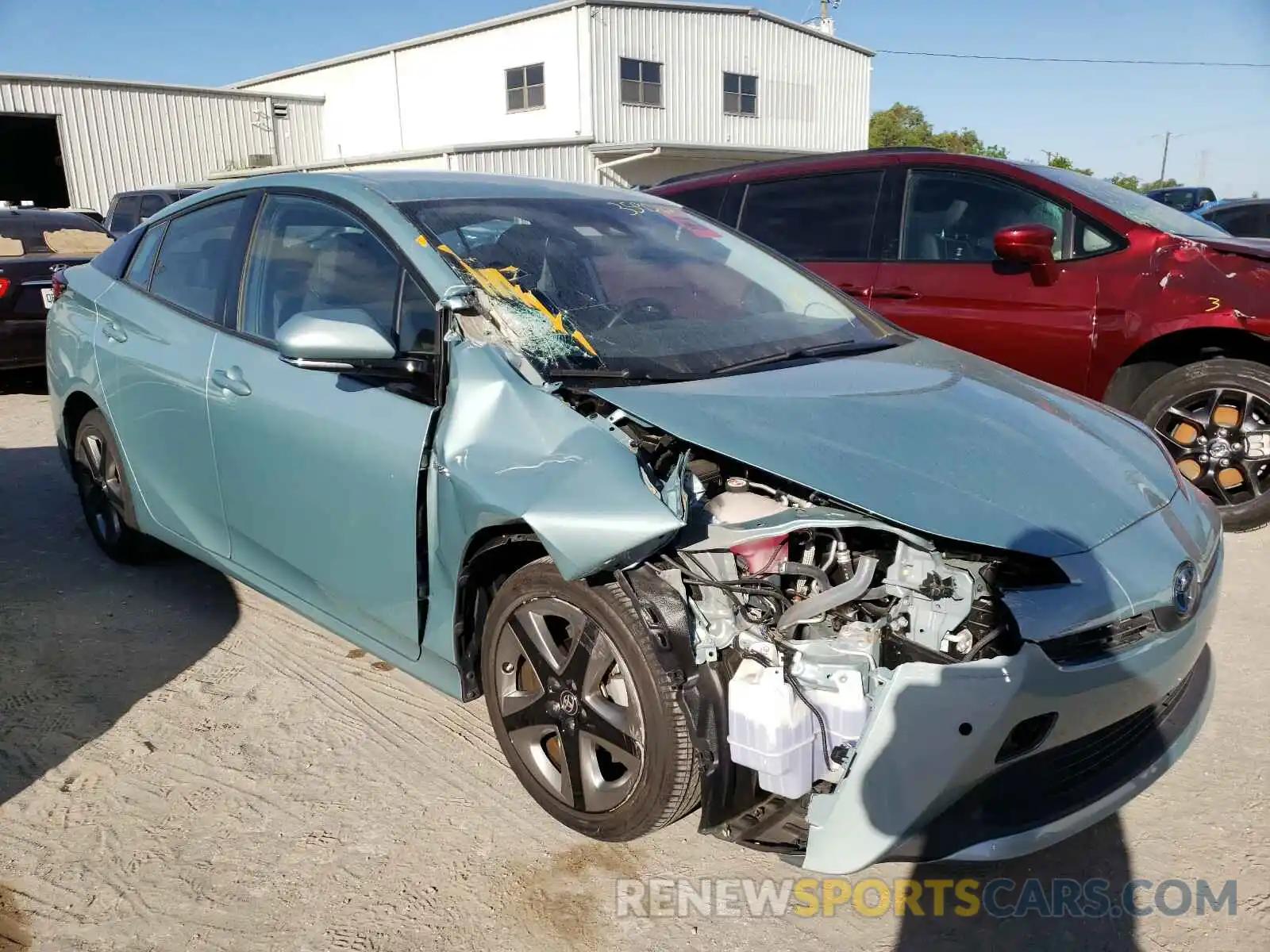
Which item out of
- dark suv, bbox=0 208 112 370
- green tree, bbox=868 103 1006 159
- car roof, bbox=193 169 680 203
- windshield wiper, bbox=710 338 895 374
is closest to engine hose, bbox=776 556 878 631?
windshield wiper, bbox=710 338 895 374

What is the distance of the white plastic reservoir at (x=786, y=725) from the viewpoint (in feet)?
6.74

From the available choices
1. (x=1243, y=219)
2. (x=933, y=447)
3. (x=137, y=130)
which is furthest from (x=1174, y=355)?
(x=137, y=130)

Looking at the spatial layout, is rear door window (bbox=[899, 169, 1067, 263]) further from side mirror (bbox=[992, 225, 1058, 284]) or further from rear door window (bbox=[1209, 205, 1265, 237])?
rear door window (bbox=[1209, 205, 1265, 237])

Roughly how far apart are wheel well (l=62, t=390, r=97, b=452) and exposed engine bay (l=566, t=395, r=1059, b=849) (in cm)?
303

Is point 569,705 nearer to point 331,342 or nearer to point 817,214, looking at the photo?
point 331,342

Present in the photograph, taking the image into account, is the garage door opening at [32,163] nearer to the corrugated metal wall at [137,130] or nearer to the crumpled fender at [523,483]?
the corrugated metal wall at [137,130]

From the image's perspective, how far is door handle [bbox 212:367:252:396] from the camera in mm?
3104

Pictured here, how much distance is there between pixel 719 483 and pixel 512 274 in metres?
0.87

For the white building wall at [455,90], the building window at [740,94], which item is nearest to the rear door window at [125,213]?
the white building wall at [455,90]

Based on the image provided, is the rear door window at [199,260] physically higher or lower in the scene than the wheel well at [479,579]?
higher

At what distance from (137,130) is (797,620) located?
1048 inches

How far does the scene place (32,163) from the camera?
26.2m

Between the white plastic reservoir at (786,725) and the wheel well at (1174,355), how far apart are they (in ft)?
10.8

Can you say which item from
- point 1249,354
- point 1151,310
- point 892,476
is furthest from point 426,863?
point 1249,354
